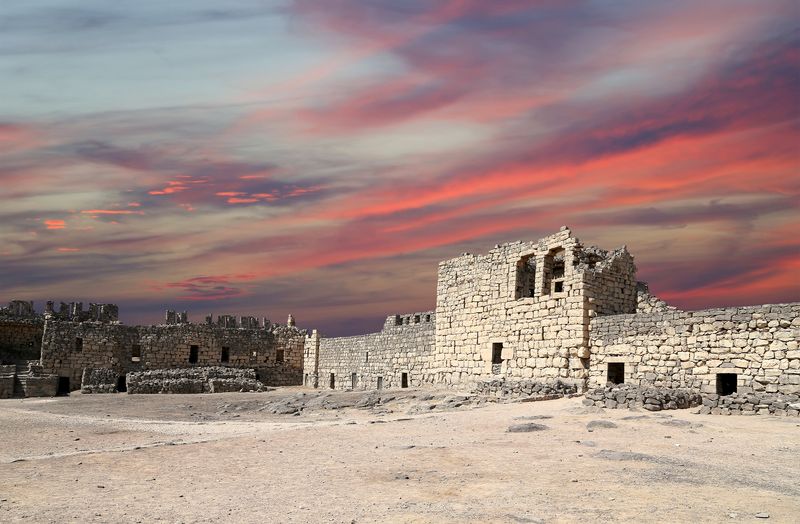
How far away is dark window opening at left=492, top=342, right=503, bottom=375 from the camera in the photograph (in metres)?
24.5

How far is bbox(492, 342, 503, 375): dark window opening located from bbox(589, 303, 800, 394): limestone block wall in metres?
4.36

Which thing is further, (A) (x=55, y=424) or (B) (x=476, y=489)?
(A) (x=55, y=424)

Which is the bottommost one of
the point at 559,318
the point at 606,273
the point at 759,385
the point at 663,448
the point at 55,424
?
the point at 55,424

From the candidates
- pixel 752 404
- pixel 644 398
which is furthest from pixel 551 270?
pixel 752 404

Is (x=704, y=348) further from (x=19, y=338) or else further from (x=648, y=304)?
(x=19, y=338)

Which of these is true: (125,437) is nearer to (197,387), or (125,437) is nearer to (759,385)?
(759,385)

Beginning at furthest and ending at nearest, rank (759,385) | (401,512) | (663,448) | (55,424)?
1. (55,424)
2. (759,385)
3. (663,448)
4. (401,512)

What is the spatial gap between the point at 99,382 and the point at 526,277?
25.5m

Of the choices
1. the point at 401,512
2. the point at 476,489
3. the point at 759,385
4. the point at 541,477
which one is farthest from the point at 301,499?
the point at 759,385

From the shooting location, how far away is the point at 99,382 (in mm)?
37500

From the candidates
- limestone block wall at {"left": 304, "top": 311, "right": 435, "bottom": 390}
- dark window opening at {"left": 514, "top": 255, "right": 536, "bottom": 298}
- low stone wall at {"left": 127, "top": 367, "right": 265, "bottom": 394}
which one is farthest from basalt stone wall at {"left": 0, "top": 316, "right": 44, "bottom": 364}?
dark window opening at {"left": 514, "top": 255, "right": 536, "bottom": 298}

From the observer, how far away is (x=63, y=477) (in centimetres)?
1089

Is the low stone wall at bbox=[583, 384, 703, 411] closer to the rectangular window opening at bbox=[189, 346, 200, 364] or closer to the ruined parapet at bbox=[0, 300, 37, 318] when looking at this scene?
the rectangular window opening at bbox=[189, 346, 200, 364]

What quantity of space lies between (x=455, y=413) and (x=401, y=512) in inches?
402
